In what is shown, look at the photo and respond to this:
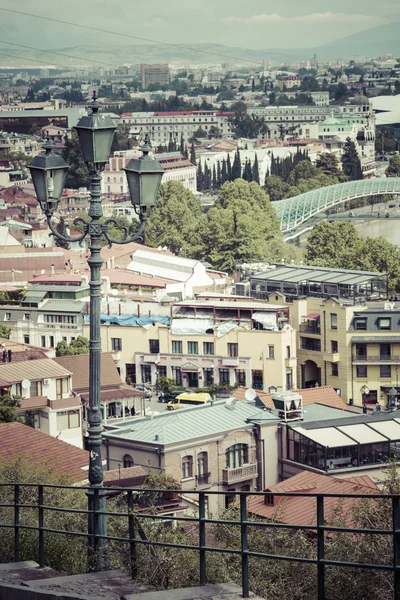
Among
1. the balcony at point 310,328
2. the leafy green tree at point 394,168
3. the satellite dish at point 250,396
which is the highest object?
the satellite dish at point 250,396

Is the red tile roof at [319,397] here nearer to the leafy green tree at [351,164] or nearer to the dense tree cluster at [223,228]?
the dense tree cluster at [223,228]

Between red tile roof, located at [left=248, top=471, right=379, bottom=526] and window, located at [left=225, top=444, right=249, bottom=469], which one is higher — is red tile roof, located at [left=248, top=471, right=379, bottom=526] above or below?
above

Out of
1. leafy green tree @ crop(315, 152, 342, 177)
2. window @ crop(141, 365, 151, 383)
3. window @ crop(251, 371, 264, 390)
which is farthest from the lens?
leafy green tree @ crop(315, 152, 342, 177)

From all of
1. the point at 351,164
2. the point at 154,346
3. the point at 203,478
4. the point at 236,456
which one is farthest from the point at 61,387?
the point at 351,164

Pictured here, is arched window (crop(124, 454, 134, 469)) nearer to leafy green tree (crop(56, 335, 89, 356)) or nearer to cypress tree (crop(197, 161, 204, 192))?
leafy green tree (crop(56, 335, 89, 356))

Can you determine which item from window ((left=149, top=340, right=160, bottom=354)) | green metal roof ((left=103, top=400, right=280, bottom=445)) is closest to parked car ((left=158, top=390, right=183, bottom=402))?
window ((left=149, top=340, right=160, bottom=354))

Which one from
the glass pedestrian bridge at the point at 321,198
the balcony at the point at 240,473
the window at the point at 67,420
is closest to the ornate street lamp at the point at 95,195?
the balcony at the point at 240,473
